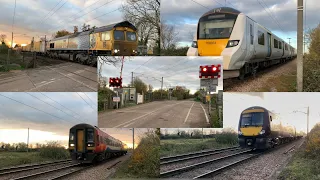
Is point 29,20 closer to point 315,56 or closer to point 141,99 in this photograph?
point 141,99

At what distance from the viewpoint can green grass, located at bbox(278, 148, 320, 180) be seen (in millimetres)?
4430

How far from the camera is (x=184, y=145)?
15.9 feet

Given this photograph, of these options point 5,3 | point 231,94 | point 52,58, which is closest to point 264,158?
point 231,94

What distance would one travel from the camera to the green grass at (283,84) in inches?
182

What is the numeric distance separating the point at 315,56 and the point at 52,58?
3930mm

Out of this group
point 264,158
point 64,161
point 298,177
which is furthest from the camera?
point 64,161

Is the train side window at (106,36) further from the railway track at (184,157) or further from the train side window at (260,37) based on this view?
the train side window at (260,37)

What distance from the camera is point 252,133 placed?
15.7 ft

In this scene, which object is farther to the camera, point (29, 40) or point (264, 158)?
point (29, 40)

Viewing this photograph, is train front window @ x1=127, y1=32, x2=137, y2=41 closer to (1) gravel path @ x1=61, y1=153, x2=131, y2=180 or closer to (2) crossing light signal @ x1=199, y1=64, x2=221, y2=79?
(2) crossing light signal @ x1=199, y1=64, x2=221, y2=79

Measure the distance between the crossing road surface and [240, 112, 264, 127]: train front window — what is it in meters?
0.53

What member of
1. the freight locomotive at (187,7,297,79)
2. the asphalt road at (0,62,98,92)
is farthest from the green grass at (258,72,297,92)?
the asphalt road at (0,62,98,92)

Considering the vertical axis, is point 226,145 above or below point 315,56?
below

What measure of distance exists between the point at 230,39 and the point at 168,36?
906 millimetres
